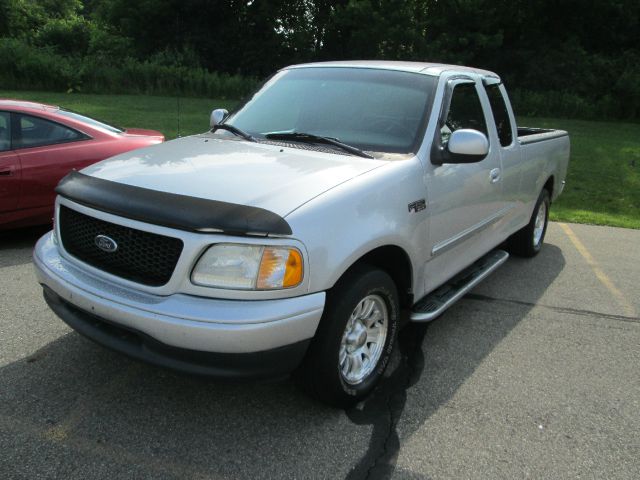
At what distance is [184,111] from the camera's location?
62.2ft

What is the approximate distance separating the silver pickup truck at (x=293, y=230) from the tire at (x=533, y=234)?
1.64m

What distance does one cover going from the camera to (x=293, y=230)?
99.0 inches

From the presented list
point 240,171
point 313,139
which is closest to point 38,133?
point 313,139

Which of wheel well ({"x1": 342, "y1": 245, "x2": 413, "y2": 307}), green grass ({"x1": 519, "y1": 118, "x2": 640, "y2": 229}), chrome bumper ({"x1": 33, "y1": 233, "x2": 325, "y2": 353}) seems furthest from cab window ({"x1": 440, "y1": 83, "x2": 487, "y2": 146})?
green grass ({"x1": 519, "y1": 118, "x2": 640, "y2": 229})

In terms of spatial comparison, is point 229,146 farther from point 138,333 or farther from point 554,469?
point 554,469

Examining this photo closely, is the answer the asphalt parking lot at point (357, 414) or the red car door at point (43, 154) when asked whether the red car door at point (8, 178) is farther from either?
the asphalt parking lot at point (357, 414)

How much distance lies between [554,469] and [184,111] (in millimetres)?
18025

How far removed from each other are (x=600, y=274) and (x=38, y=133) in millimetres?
5923

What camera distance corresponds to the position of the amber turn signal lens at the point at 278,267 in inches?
98.3

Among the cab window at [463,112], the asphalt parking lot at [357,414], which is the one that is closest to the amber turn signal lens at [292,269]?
the asphalt parking lot at [357,414]

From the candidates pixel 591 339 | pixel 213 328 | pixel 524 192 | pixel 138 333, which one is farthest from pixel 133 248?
pixel 524 192

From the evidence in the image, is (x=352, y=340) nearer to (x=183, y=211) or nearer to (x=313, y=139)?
(x=183, y=211)

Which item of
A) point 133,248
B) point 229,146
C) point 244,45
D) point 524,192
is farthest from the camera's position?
point 244,45

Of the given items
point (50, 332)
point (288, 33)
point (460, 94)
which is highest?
point (288, 33)
